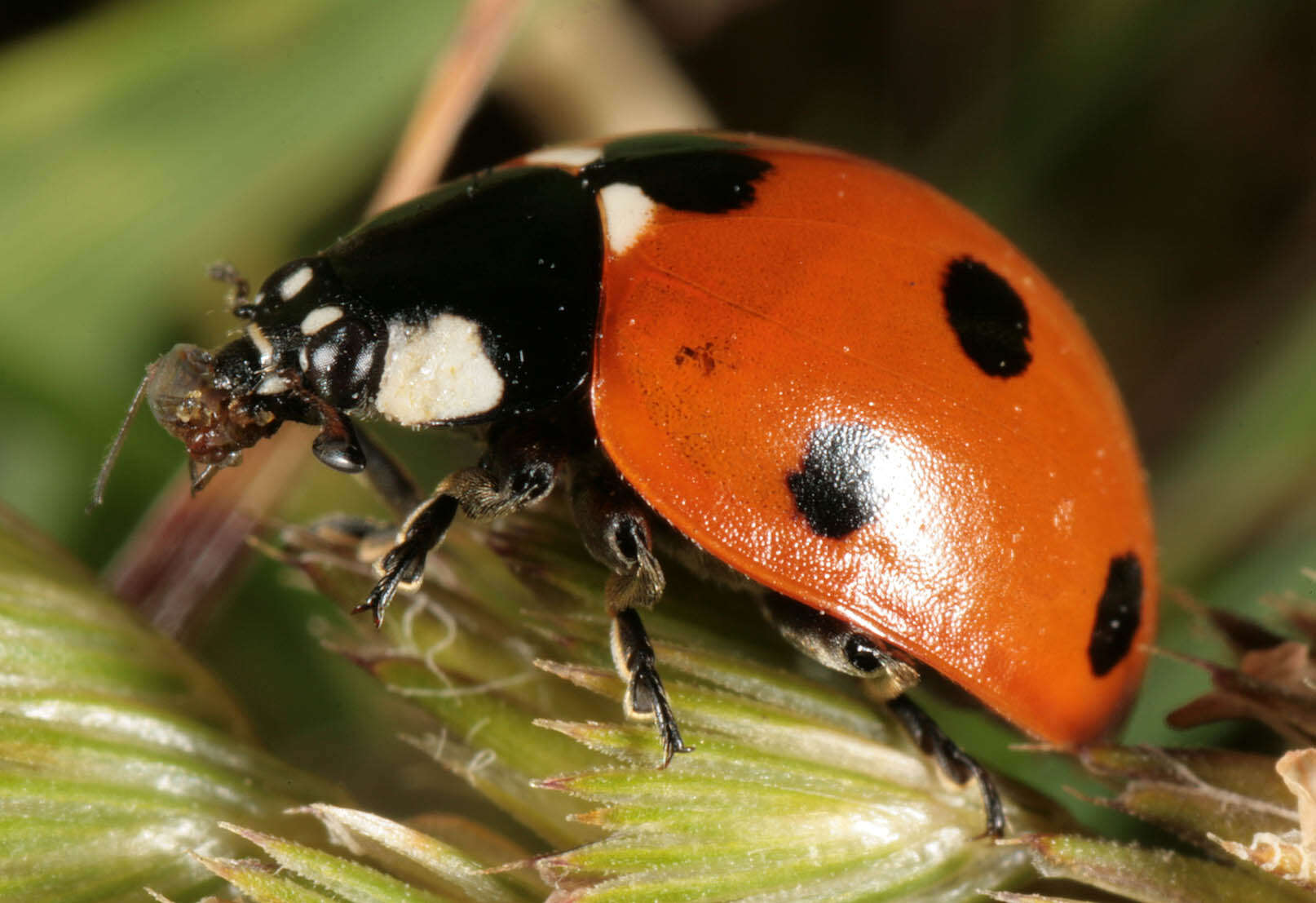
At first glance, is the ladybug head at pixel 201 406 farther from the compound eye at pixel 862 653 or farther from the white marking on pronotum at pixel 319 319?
the compound eye at pixel 862 653

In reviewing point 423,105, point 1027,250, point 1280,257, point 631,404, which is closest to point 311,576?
point 631,404

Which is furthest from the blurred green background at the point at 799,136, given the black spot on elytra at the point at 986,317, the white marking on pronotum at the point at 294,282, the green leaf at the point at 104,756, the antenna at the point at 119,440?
the black spot on elytra at the point at 986,317

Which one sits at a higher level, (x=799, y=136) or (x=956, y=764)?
(x=799, y=136)

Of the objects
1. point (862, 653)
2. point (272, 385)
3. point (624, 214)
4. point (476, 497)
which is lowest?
point (862, 653)

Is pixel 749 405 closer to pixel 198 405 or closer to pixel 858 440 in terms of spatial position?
pixel 858 440

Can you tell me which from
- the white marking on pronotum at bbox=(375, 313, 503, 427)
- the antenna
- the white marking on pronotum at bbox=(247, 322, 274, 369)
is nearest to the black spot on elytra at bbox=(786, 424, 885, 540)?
the white marking on pronotum at bbox=(375, 313, 503, 427)

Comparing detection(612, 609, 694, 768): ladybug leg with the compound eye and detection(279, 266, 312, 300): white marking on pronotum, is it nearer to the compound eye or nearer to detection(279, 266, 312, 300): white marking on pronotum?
the compound eye

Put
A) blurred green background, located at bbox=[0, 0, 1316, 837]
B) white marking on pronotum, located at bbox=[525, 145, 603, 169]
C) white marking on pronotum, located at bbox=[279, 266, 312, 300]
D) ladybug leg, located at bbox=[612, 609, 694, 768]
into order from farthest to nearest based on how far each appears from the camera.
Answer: blurred green background, located at bbox=[0, 0, 1316, 837], white marking on pronotum, located at bbox=[525, 145, 603, 169], white marking on pronotum, located at bbox=[279, 266, 312, 300], ladybug leg, located at bbox=[612, 609, 694, 768]

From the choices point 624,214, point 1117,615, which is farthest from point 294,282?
point 1117,615
